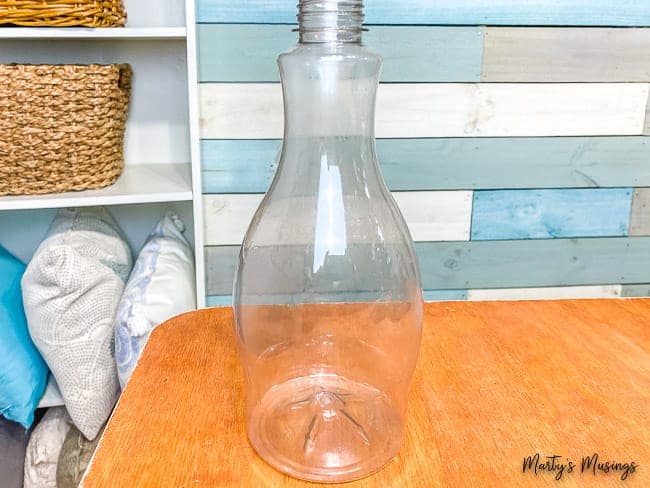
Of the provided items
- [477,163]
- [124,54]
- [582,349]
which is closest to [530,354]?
[582,349]

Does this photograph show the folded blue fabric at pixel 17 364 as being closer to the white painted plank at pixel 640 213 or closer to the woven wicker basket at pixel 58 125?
the woven wicker basket at pixel 58 125

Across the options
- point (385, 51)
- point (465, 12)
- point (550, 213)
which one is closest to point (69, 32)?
point (385, 51)

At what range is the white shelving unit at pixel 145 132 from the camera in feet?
3.92

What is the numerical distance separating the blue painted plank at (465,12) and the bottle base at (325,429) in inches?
30.6

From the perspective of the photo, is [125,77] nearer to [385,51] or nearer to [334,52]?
[385,51]

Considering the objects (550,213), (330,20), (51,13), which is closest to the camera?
(330,20)

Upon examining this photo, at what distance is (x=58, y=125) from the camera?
3.69 feet

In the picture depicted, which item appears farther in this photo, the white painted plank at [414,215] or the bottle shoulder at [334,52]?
the white painted plank at [414,215]

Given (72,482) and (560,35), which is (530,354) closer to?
(560,35)

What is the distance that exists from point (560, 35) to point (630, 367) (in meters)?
0.80

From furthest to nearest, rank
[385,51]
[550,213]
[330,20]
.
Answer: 1. [550,213]
2. [385,51]
3. [330,20]

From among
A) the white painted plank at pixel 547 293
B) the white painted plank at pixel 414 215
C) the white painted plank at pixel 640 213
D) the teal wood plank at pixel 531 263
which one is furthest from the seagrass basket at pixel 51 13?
the white painted plank at pixel 640 213

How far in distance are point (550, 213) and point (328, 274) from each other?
0.91 m

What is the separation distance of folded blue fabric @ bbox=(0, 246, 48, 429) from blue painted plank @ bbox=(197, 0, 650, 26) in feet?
1.99
